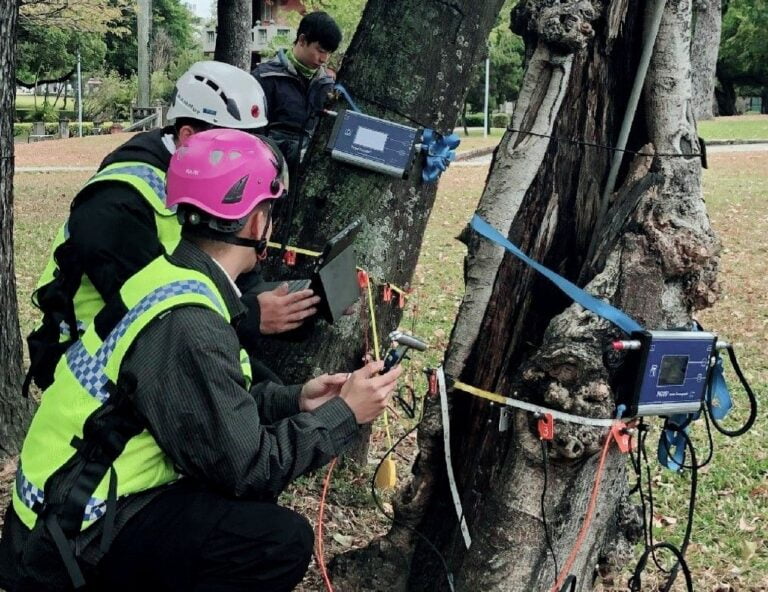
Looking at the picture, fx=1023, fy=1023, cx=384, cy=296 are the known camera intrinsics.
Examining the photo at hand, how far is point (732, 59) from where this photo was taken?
46625mm

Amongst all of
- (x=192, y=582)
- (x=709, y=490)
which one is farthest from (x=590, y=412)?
(x=709, y=490)

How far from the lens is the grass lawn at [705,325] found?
15.3ft

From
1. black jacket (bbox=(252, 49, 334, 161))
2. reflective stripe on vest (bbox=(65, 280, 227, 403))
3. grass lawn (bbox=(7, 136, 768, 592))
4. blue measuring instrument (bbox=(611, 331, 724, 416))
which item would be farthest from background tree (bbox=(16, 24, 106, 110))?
blue measuring instrument (bbox=(611, 331, 724, 416))

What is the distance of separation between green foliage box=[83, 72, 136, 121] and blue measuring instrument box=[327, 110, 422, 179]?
47.6 m

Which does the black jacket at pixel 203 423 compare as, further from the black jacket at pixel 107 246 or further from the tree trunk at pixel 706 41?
the tree trunk at pixel 706 41

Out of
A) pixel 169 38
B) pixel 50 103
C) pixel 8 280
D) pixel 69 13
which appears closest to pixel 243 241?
pixel 8 280

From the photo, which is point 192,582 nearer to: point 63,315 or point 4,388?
point 63,315

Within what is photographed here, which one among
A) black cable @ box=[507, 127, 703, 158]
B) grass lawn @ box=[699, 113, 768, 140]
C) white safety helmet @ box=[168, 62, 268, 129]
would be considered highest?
black cable @ box=[507, 127, 703, 158]

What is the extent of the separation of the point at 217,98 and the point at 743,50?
4580 centimetres

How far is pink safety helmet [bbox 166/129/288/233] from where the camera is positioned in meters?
2.70

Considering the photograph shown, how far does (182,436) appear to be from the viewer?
2502mm

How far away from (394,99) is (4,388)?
2367 millimetres

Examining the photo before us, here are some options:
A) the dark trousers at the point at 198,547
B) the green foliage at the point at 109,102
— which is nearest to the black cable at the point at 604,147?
the dark trousers at the point at 198,547

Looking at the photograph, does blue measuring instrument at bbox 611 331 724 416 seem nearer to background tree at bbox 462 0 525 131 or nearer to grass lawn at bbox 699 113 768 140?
grass lawn at bbox 699 113 768 140
